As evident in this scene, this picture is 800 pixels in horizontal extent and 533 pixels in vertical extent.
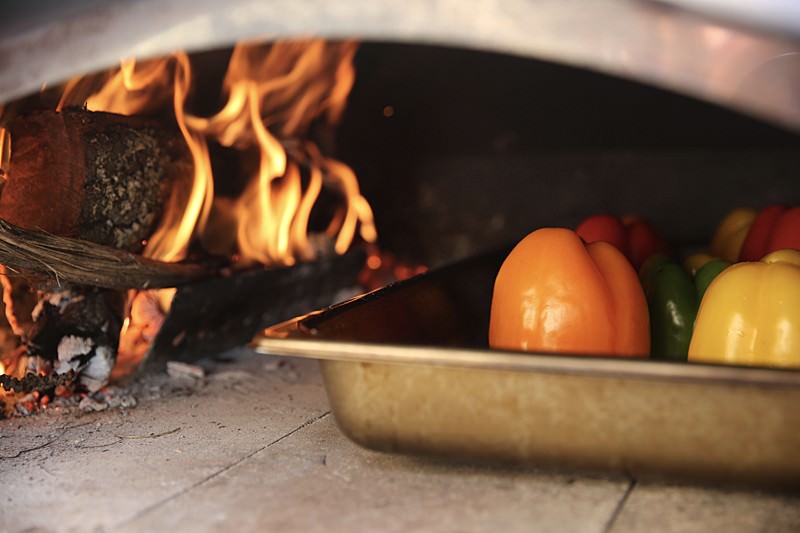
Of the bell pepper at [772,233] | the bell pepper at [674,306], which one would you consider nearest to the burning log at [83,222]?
the bell pepper at [674,306]

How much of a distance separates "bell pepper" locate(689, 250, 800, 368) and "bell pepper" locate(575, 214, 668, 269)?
49 centimetres

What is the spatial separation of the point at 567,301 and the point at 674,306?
0.30 m

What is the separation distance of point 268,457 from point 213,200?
888mm

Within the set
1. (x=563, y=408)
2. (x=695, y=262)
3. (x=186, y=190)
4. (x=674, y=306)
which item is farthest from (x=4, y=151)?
(x=695, y=262)

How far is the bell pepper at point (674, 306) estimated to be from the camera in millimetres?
1371

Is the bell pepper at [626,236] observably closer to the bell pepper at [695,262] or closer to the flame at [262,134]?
the bell pepper at [695,262]

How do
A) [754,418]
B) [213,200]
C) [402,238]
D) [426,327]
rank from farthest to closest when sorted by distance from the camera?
[402,238] < [213,200] < [426,327] < [754,418]

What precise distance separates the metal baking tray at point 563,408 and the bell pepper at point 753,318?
15 centimetres

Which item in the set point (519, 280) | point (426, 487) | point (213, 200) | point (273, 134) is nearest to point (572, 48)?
point (519, 280)

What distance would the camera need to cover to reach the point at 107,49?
51.3 inches

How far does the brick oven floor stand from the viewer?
1.02 meters

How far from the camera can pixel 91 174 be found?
5.24 ft

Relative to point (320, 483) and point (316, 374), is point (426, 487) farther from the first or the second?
point (316, 374)

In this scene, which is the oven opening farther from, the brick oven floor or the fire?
the brick oven floor
